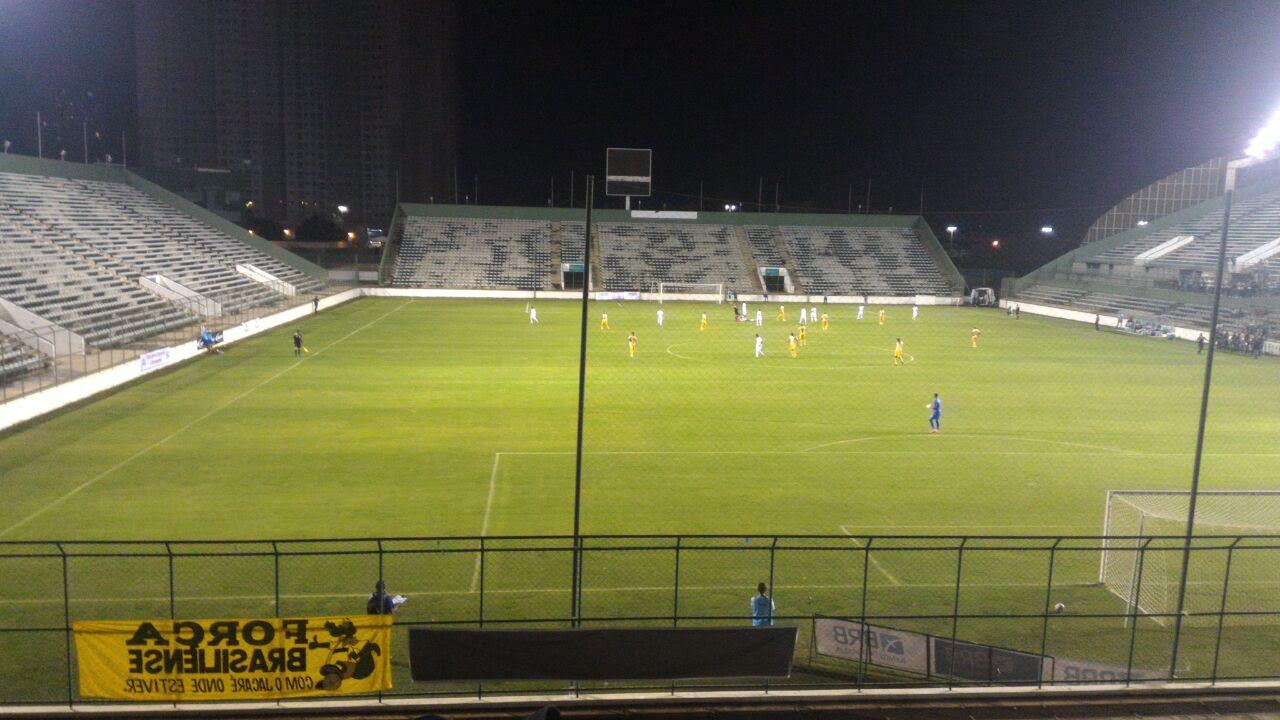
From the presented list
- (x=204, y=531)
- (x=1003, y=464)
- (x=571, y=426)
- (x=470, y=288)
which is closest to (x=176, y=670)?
(x=204, y=531)

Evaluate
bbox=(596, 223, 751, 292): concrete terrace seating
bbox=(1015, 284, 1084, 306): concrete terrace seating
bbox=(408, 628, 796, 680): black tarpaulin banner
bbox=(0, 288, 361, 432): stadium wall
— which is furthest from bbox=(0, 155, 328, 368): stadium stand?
bbox=(1015, 284, 1084, 306): concrete terrace seating

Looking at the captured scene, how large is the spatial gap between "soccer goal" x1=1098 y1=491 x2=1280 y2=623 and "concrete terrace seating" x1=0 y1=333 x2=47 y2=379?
2913 centimetres

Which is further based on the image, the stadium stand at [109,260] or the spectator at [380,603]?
the stadium stand at [109,260]

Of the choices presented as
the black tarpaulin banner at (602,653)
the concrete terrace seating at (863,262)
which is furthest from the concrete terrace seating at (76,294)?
the concrete terrace seating at (863,262)

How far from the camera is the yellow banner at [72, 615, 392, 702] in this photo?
9.30 meters

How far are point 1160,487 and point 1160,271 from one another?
52842 millimetres

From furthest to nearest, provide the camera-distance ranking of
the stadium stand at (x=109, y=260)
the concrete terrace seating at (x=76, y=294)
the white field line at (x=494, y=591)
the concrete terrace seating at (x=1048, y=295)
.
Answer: the concrete terrace seating at (x=1048, y=295) < the stadium stand at (x=109, y=260) < the concrete terrace seating at (x=76, y=294) < the white field line at (x=494, y=591)

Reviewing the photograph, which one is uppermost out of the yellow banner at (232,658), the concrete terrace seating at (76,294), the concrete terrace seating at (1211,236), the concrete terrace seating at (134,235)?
the concrete terrace seating at (1211,236)

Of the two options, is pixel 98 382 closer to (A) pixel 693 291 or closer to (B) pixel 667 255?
(A) pixel 693 291

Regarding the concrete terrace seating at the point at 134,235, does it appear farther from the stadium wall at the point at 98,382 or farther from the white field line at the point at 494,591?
the white field line at the point at 494,591

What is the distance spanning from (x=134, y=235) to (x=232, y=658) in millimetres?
51661

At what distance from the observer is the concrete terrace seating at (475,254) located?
75250 mm

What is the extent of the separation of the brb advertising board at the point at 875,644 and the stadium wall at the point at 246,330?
21.9m

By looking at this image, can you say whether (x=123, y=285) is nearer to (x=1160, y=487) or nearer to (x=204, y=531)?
(x=204, y=531)
